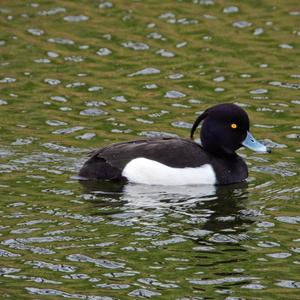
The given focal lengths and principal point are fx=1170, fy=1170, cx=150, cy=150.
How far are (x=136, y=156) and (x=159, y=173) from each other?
303 mm

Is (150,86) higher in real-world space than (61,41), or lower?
lower

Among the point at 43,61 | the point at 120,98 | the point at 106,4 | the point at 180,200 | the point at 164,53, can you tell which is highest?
the point at 106,4

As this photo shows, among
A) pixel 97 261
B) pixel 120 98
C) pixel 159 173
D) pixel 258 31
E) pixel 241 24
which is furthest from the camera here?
pixel 241 24

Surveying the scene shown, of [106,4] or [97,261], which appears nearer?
[97,261]

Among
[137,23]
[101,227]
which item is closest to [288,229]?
[101,227]

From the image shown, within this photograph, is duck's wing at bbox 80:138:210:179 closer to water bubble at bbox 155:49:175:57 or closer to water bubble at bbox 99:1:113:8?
water bubble at bbox 155:49:175:57

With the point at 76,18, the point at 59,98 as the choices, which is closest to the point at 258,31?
the point at 76,18

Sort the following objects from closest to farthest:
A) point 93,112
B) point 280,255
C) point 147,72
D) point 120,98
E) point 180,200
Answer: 1. point 280,255
2. point 180,200
3. point 93,112
4. point 120,98
5. point 147,72

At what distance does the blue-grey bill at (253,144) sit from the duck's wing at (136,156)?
62 centimetres

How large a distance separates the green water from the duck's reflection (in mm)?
21

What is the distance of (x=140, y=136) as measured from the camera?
45.2ft

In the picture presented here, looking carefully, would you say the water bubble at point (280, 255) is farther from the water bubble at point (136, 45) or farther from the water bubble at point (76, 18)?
the water bubble at point (76, 18)

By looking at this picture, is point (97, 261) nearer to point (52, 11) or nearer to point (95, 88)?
point (95, 88)

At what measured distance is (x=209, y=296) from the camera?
8914 mm
